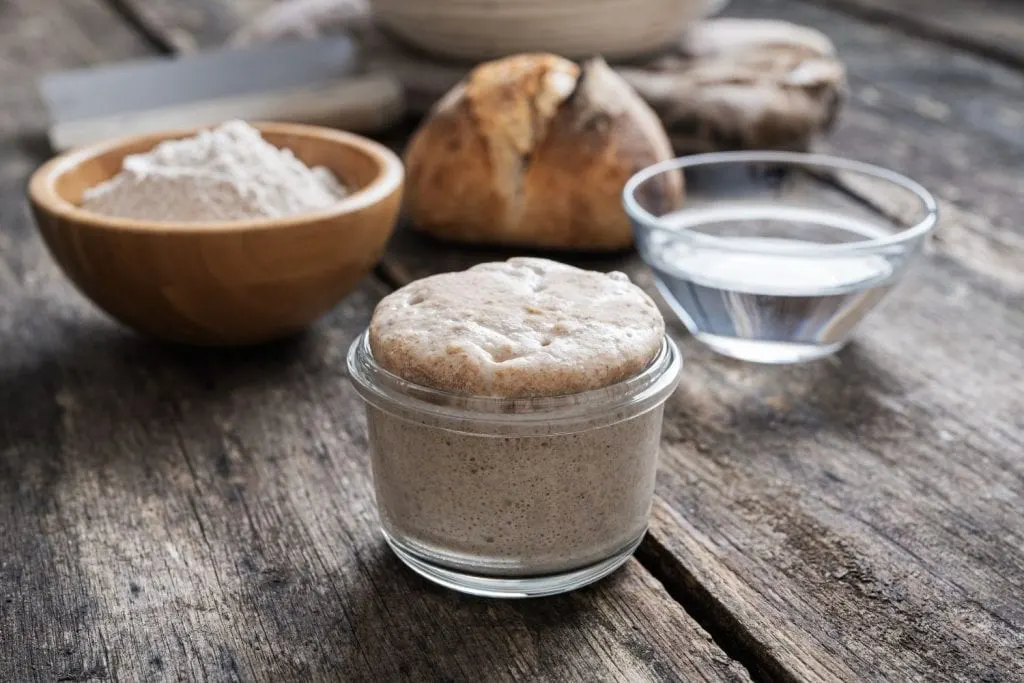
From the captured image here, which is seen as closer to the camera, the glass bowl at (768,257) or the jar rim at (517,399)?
the jar rim at (517,399)

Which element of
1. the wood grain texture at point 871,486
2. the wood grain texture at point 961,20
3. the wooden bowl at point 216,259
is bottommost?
the wood grain texture at point 961,20

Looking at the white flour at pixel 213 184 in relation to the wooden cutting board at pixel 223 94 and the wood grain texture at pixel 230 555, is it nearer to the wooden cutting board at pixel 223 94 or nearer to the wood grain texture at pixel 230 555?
the wood grain texture at pixel 230 555

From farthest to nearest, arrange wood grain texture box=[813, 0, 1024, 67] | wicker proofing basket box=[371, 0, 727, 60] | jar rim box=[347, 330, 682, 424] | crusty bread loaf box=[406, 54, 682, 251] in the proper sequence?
wood grain texture box=[813, 0, 1024, 67] → wicker proofing basket box=[371, 0, 727, 60] → crusty bread loaf box=[406, 54, 682, 251] → jar rim box=[347, 330, 682, 424]

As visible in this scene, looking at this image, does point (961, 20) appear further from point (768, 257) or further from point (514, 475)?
point (514, 475)

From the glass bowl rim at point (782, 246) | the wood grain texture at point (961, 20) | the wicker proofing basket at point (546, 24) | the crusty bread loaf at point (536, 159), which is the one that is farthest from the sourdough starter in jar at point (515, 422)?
the wood grain texture at point (961, 20)

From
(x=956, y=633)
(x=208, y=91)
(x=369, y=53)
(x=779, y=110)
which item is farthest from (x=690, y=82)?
(x=956, y=633)

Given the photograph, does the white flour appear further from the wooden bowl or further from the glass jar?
the glass jar

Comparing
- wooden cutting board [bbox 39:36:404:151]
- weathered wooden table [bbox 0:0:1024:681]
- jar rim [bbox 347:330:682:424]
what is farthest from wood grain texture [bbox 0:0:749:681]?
wooden cutting board [bbox 39:36:404:151]
